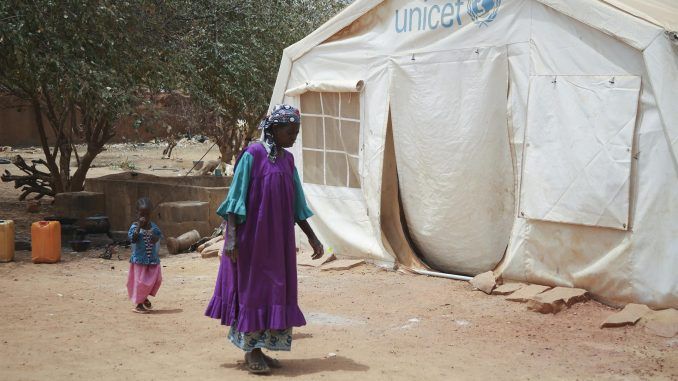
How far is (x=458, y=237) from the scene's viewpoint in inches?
324

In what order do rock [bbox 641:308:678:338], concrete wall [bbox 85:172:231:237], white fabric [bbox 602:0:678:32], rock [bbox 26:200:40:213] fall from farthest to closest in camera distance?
rock [bbox 26:200:40:213]
concrete wall [bbox 85:172:231:237]
white fabric [bbox 602:0:678:32]
rock [bbox 641:308:678:338]

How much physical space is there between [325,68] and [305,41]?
0.42m

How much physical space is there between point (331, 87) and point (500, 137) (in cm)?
218

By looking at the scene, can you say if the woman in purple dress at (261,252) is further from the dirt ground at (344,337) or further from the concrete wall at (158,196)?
the concrete wall at (158,196)

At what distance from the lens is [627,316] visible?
648 centimetres

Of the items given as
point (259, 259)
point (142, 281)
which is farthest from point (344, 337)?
point (142, 281)

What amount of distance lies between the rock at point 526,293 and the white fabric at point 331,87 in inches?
113

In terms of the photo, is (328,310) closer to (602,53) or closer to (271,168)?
(271,168)

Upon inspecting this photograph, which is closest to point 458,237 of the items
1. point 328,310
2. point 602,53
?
point 328,310

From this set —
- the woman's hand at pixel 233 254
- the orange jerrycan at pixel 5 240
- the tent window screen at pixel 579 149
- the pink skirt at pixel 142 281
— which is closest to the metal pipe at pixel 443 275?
the tent window screen at pixel 579 149

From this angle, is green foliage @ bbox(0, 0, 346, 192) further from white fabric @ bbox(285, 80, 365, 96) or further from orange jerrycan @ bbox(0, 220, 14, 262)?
white fabric @ bbox(285, 80, 365, 96)

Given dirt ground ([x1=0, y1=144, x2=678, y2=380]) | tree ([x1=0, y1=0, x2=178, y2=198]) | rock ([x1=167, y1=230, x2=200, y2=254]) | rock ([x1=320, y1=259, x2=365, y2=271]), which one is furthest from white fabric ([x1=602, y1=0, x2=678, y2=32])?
rock ([x1=167, y1=230, x2=200, y2=254])

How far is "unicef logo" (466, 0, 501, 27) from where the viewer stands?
7.79 m

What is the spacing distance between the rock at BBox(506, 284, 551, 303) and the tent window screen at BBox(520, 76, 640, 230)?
2.02ft
